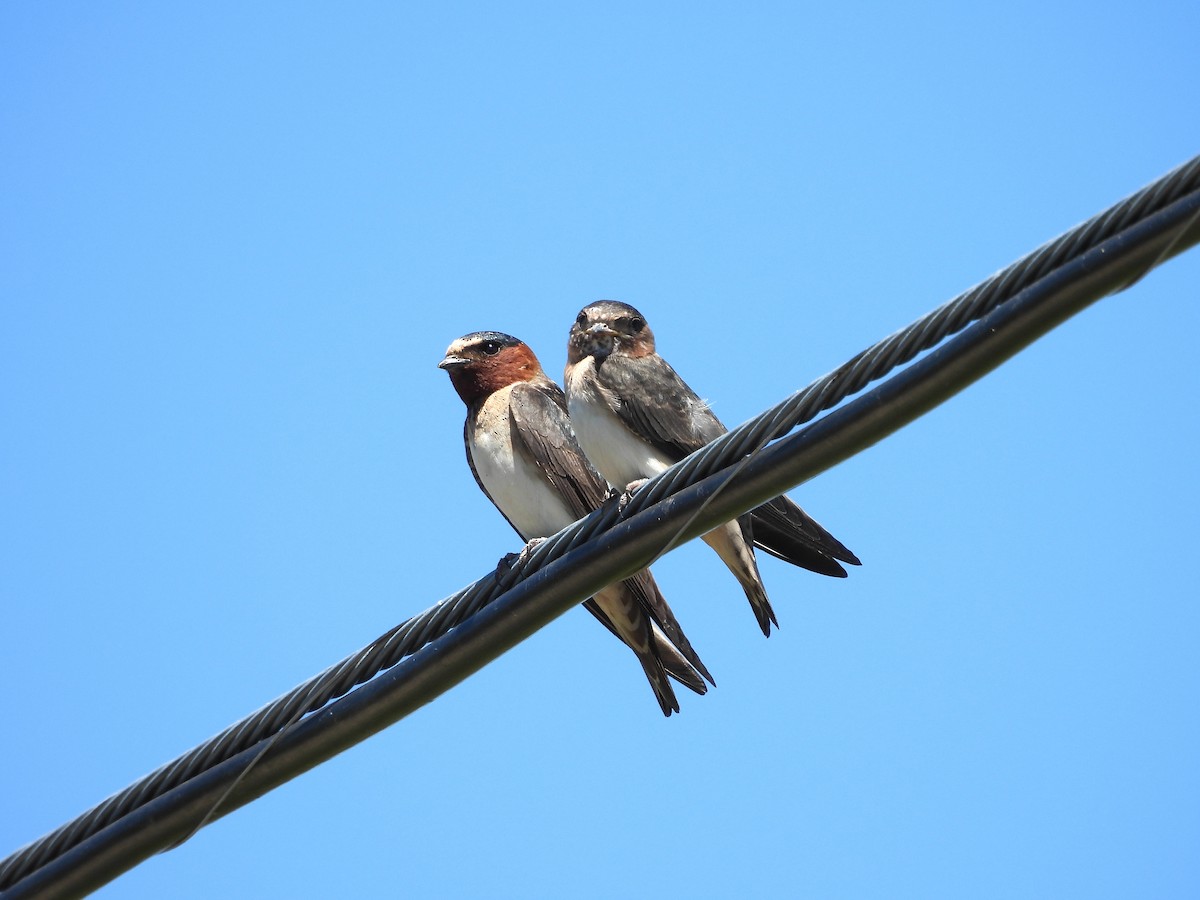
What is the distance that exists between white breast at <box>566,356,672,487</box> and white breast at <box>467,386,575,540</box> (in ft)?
1.62

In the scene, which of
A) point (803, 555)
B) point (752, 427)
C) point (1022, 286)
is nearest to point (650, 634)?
point (803, 555)

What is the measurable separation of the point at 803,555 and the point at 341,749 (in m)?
2.95

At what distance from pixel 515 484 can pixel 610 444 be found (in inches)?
28.3

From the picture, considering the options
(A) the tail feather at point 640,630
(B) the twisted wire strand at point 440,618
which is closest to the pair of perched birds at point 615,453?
(A) the tail feather at point 640,630

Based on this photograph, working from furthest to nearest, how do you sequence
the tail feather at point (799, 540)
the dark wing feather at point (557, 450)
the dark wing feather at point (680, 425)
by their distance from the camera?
the dark wing feather at point (557, 450), the dark wing feather at point (680, 425), the tail feather at point (799, 540)

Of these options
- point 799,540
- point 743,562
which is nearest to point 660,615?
point 743,562

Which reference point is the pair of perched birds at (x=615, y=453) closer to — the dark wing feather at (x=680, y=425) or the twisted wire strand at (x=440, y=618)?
the dark wing feather at (x=680, y=425)

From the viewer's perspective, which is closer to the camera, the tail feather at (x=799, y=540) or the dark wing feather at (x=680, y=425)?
the tail feather at (x=799, y=540)

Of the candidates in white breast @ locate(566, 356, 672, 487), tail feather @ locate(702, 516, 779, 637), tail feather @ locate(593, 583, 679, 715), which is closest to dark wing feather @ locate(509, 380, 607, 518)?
white breast @ locate(566, 356, 672, 487)

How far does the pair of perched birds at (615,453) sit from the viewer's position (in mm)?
7258

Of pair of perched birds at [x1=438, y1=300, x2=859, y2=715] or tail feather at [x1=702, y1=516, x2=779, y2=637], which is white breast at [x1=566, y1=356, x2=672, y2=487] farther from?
tail feather at [x1=702, y1=516, x2=779, y2=637]

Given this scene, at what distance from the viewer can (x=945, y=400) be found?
3928mm

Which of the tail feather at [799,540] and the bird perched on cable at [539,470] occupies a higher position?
the bird perched on cable at [539,470]

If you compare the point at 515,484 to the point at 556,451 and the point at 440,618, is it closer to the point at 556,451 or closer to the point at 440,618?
the point at 556,451
